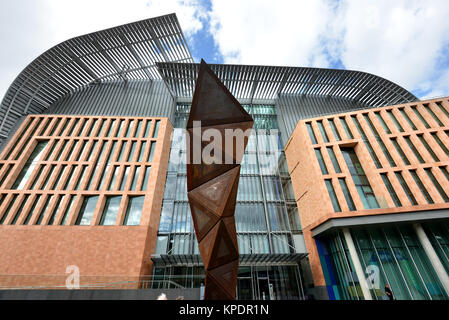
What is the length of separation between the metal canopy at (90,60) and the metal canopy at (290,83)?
12.0 ft

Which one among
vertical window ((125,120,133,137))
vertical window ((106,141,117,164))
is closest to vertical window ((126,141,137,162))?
vertical window ((125,120,133,137))

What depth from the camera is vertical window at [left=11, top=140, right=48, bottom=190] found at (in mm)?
21156

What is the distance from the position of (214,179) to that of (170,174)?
67.3ft

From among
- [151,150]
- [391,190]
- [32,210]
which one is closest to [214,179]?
[391,190]

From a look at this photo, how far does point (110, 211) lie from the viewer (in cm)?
2006

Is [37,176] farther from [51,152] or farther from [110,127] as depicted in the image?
[110,127]

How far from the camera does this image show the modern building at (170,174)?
56.3 feet

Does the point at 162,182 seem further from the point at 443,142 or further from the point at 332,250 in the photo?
the point at 443,142

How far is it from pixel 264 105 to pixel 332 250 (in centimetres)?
2144

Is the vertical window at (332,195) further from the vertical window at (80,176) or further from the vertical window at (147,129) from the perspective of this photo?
the vertical window at (80,176)

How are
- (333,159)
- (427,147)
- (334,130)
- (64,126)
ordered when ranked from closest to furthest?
1. (427,147)
2. (333,159)
3. (334,130)
4. (64,126)

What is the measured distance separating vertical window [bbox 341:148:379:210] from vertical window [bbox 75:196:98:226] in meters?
23.8

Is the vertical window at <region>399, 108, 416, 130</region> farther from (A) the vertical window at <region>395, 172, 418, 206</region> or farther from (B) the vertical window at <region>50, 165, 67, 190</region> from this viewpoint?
(B) the vertical window at <region>50, 165, 67, 190</region>
